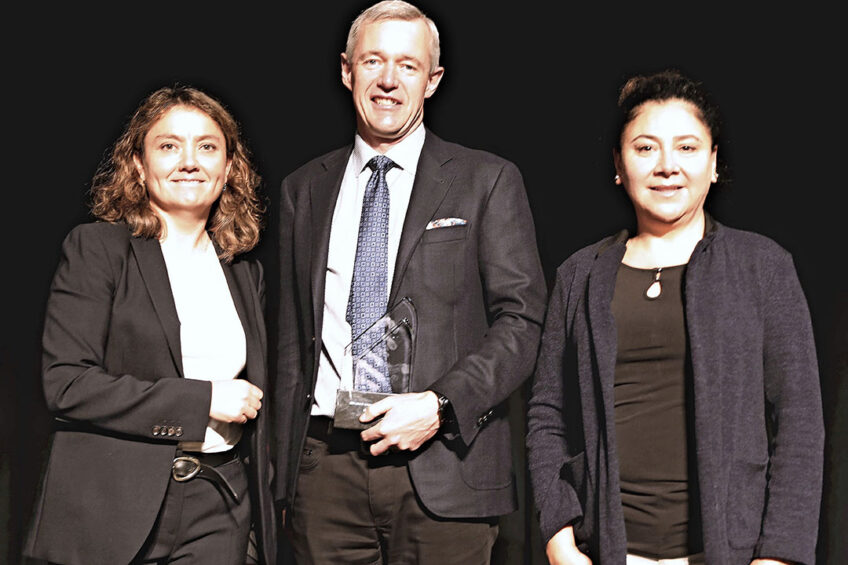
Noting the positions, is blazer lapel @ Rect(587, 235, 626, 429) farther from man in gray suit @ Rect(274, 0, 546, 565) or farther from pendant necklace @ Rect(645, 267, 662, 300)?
man in gray suit @ Rect(274, 0, 546, 565)

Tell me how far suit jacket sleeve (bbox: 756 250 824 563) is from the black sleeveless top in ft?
0.49

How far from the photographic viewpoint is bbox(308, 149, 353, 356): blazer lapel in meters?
2.52

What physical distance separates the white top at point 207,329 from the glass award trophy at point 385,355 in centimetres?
29

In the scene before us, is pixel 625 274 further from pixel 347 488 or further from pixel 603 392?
pixel 347 488

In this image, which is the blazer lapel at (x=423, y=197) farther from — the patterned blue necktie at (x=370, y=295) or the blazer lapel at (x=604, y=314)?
the blazer lapel at (x=604, y=314)

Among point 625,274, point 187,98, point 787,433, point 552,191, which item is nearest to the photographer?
point 787,433

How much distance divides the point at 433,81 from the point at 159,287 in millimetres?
832

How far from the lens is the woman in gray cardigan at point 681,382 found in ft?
6.87

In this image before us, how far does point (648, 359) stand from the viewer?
221 cm

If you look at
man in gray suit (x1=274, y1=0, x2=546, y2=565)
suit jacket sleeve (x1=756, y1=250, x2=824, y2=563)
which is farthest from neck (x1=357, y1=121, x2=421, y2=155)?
suit jacket sleeve (x1=756, y1=250, x2=824, y2=563)

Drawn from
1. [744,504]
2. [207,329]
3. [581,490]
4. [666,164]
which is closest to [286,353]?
[207,329]

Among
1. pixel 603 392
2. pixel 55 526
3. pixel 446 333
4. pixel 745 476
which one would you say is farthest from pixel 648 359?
pixel 55 526

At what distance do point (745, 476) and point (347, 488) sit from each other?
2.91 ft

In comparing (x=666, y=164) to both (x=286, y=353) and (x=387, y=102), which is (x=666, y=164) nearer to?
(x=387, y=102)
